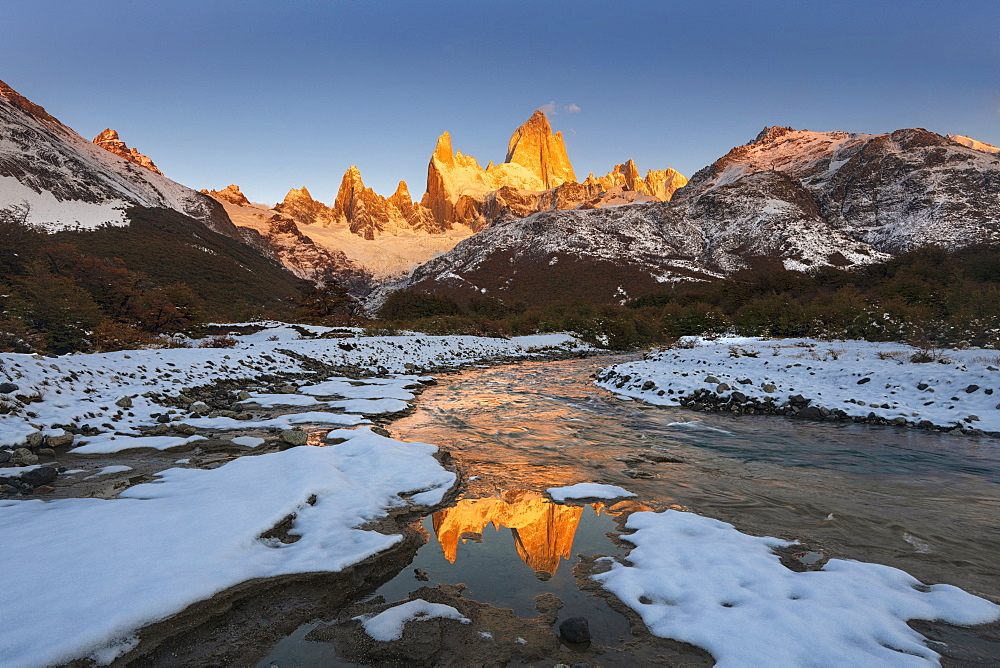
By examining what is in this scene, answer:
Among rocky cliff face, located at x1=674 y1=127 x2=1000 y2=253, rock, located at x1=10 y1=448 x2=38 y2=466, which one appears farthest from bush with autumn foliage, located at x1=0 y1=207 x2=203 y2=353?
rocky cliff face, located at x1=674 y1=127 x2=1000 y2=253

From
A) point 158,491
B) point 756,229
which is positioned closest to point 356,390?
point 158,491

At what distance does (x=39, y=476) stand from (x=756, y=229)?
460 ft

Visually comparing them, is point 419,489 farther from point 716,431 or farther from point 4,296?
point 4,296

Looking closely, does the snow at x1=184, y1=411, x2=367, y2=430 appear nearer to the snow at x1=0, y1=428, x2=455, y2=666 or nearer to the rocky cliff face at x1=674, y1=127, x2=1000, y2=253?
the snow at x1=0, y1=428, x2=455, y2=666

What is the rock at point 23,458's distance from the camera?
241 inches

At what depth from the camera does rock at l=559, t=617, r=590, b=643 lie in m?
3.06

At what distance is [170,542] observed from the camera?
381 centimetres

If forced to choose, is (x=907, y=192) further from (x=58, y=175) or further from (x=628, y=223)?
(x=58, y=175)

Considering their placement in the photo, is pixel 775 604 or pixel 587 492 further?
pixel 587 492

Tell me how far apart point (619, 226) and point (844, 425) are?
136398 mm

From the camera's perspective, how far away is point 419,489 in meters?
5.99

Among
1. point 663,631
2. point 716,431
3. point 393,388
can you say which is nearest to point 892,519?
point 663,631

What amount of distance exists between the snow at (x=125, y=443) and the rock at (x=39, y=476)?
3.82 feet

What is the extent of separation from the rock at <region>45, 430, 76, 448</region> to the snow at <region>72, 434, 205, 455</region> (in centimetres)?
25
